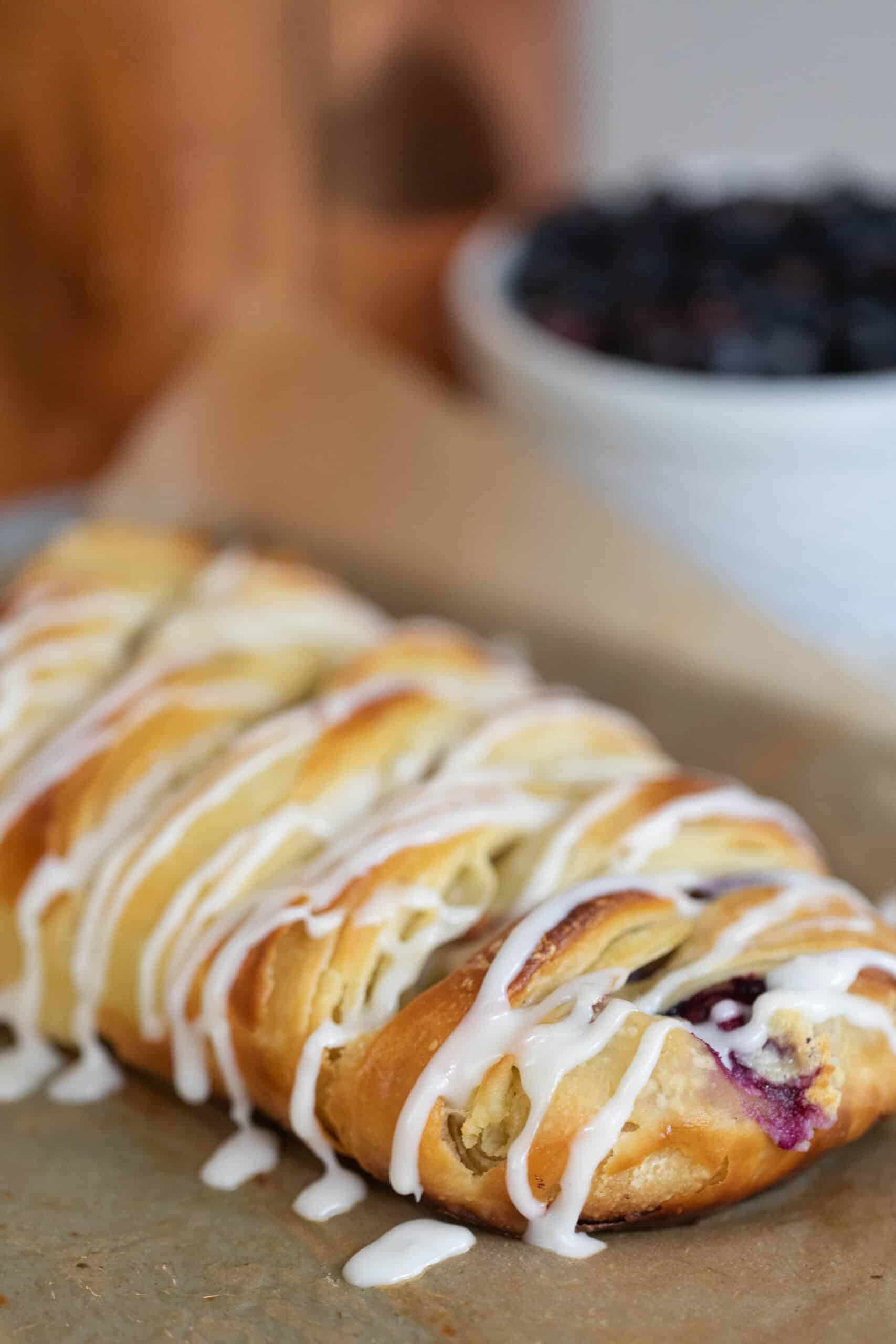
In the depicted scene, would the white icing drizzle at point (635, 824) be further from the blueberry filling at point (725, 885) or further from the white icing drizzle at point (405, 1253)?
the white icing drizzle at point (405, 1253)

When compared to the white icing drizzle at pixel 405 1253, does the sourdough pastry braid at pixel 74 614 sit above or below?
above

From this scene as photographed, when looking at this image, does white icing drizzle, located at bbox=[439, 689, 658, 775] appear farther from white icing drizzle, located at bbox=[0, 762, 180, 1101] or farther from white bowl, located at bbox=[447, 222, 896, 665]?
white bowl, located at bbox=[447, 222, 896, 665]

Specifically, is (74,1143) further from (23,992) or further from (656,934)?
(656,934)

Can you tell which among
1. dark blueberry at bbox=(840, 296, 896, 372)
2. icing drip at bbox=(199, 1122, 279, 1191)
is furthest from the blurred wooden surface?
icing drip at bbox=(199, 1122, 279, 1191)

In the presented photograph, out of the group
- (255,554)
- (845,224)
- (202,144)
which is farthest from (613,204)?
(255,554)

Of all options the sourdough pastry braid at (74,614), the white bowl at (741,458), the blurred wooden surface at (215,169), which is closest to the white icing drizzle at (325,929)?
the sourdough pastry braid at (74,614)

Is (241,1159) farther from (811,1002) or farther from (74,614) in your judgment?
(74,614)
